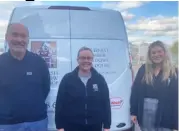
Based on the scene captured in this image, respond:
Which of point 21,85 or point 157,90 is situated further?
point 157,90

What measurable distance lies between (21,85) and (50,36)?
0.42m

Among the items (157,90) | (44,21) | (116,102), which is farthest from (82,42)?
(157,90)

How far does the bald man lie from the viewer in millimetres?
1813

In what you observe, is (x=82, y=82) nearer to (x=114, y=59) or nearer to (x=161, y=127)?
(x=114, y=59)

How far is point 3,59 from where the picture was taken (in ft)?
5.99

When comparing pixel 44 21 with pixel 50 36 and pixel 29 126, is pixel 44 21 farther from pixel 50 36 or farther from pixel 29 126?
pixel 29 126

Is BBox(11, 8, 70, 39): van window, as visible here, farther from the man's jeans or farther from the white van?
the man's jeans

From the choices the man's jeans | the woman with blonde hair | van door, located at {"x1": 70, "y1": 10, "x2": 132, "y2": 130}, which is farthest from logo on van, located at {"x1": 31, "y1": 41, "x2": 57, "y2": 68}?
the woman with blonde hair

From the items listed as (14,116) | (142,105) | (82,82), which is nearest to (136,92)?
(142,105)

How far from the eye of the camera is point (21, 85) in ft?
5.95

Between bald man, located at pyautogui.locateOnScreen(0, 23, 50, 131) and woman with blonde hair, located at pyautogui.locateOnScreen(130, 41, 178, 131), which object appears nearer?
bald man, located at pyautogui.locateOnScreen(0, 23, 50, 131)

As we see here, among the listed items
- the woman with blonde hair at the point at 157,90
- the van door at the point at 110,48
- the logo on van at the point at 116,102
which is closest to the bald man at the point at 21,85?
the van door at the point at 110,48

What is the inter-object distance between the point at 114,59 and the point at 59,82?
1.56 feet

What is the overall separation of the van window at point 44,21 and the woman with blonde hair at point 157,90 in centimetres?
69
